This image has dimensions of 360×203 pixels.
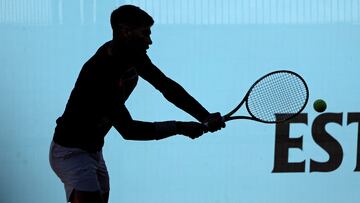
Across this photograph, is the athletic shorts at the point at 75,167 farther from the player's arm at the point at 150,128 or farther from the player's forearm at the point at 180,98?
the player's forearm at the point at 180,98

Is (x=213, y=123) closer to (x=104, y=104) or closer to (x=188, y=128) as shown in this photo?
(x=188, y=128)

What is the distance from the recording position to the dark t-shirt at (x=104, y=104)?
219cm

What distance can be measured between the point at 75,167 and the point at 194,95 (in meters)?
1.14

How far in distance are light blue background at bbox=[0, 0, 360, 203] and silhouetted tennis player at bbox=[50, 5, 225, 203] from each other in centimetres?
96

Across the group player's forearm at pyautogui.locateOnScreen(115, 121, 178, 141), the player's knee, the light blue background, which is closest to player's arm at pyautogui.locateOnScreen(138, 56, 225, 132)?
player's forearm at pyautogui.locateOnScreen(115, 121, 178, 141)

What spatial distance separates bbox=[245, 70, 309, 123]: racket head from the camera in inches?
111

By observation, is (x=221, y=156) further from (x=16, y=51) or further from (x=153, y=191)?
(x=16, y=51)

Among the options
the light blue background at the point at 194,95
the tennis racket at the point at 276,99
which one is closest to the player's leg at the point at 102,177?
the tennis racket at the point at 276,99

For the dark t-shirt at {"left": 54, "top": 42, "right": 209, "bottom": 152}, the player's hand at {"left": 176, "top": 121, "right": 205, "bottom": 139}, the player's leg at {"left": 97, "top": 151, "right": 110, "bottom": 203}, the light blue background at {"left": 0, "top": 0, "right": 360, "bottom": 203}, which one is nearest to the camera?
the dark t-shirt at {"left": 54, "top": 42, "right": 209, "bottom": 152}

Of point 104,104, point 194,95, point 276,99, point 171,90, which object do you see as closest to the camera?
point 104,104

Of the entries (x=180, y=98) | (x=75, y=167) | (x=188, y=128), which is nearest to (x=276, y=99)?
(x=180, y=98)

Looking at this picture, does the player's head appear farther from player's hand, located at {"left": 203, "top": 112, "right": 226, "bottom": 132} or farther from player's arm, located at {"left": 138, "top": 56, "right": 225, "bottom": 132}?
player's hand, located at {"left": 203, "top": 112, "right": 226, "bottom": 132}

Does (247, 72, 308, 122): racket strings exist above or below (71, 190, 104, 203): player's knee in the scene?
above

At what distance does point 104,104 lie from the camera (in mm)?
2229
